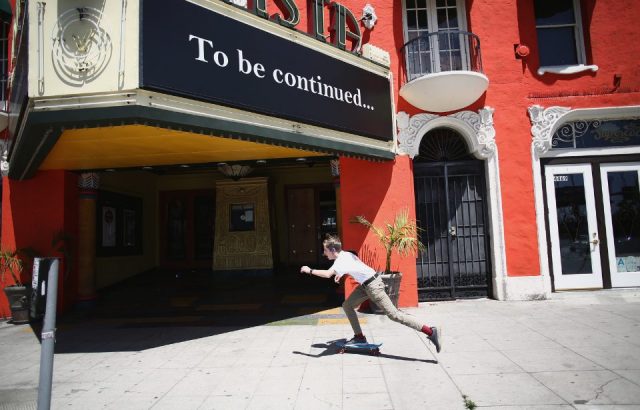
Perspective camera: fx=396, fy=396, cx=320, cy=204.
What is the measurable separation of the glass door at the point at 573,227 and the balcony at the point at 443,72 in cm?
281

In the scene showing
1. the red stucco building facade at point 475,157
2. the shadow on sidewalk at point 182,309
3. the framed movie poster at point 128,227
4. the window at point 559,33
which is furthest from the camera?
the framed movie poster at point 128,227

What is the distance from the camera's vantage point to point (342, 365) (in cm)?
507

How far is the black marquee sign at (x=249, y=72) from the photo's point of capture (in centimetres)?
541

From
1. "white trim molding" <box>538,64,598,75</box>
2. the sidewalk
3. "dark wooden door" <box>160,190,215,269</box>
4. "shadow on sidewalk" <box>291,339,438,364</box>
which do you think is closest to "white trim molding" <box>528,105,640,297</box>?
Result: "white trim molding" <box>538,64,598,75</box>

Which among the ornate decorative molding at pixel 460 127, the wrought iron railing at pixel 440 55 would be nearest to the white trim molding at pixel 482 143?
the ornate decorative molding at pixel 460 127

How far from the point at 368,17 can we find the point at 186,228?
10.1 meters

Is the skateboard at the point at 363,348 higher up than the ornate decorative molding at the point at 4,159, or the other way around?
the ornate decorative molding at the point at 4,159

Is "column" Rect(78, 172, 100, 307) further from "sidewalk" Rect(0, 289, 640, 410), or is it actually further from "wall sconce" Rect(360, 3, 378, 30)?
"wall sconce" Rect(360, 3, 378, 30)

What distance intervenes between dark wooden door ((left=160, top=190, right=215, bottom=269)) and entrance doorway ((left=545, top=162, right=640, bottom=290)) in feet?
37.2

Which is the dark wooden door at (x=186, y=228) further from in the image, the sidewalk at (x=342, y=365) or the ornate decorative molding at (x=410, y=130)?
the ornate decorative molding at (x=410, y=130)

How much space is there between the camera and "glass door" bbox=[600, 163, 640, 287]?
29.6 feet

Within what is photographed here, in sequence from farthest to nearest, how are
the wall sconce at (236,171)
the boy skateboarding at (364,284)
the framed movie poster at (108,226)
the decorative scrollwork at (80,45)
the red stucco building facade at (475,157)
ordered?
the wall sconce at (236,171)
the framed movie poster at (108,226)
the red stucco building facade at (475,157)
the decorative scrollwork at (80,45)
the boy skateboarding at (364,284)

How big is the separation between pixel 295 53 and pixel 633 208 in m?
8.43

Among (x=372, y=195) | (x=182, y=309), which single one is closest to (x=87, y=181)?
(x=182, y=309)
